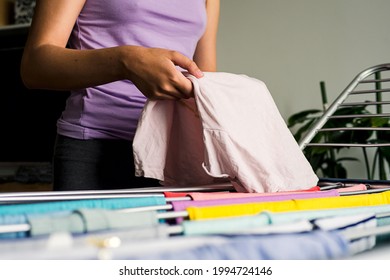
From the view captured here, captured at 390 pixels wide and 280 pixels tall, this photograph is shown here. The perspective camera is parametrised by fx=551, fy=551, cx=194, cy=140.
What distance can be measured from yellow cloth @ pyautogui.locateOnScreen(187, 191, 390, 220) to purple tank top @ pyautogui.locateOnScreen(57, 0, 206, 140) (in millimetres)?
384

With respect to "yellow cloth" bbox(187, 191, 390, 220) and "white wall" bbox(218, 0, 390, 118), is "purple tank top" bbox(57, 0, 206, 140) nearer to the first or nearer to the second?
"yellow cloth" bbox(187, 191, 390, 220)

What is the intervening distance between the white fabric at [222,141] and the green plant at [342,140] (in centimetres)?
109

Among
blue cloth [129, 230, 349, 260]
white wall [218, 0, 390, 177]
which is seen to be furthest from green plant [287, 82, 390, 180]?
blue cloth [129, 230, 349, 260]

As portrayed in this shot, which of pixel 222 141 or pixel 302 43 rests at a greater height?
pixel 222 141

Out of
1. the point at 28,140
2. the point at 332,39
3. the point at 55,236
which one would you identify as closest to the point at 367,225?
the point at 55,236

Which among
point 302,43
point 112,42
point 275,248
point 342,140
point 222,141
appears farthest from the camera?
point 302,43

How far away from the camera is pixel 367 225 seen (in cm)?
61

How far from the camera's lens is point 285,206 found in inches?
25.3

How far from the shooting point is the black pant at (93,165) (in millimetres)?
930

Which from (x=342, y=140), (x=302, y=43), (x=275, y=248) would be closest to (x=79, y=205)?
(x=275, y=248)

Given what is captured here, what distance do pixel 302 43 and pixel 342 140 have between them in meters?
0.54

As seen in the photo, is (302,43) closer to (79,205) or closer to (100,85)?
(100,85)
